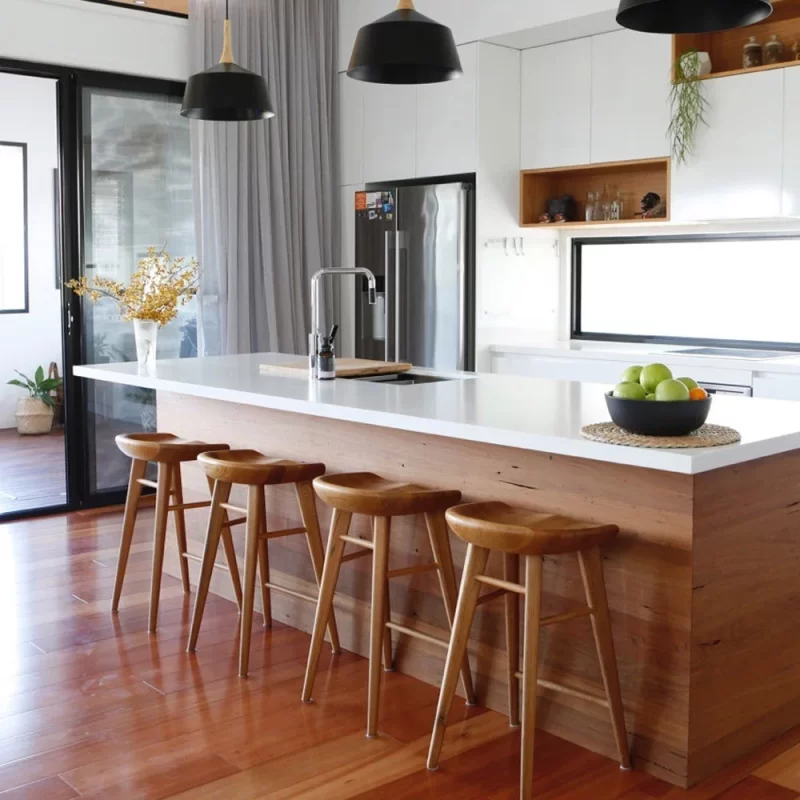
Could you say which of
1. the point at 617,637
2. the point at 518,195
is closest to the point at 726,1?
the point at 617,637

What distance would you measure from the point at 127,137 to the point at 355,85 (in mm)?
1332

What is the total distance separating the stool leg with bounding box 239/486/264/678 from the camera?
340cm

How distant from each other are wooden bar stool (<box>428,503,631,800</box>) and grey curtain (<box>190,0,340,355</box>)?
3412 mm

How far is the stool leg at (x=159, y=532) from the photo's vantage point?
386cm

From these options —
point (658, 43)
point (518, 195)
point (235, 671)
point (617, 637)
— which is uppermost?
point (658, 43)

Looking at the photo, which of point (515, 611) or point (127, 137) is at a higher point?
point (127, 137)

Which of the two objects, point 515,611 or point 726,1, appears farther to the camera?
point 515,611

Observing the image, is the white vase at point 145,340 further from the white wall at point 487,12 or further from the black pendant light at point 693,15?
the black pendant light at point 693,15

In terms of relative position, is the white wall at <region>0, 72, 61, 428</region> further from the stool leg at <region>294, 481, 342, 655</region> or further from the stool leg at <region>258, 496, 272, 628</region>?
the stool leg at <region>294, 481, 342, 655</region>

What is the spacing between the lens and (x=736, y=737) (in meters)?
2.81

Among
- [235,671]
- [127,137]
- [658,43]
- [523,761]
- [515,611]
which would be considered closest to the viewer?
[523,761]

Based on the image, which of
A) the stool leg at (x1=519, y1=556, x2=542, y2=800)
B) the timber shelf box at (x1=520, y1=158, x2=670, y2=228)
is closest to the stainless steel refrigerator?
the timber shelf box at (x1=520, y1=158, x2=670, y2=228)

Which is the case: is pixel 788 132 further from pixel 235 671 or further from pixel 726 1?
pixel 235 671

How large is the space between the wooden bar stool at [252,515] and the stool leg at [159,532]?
0.88 ft
